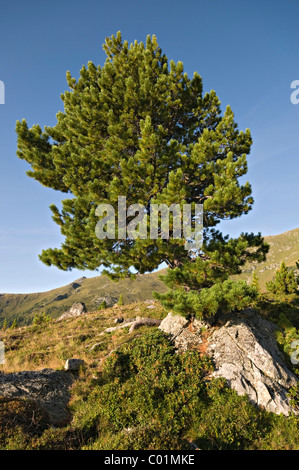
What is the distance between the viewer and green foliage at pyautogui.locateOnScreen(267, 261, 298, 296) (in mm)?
19797

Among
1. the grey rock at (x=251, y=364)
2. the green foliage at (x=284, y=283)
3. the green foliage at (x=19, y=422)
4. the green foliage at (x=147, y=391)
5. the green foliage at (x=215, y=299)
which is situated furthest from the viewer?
the green foliage at (x=284, y=283)

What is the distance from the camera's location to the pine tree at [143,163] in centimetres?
958

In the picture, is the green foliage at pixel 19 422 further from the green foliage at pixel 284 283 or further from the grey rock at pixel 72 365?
the green foliage at pixel 284 283

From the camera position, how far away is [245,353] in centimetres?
896

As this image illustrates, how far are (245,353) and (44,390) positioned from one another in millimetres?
7709

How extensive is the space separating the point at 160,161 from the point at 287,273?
57.3ft

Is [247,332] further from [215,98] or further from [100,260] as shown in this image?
[215,98]

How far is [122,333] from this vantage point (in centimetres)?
1445

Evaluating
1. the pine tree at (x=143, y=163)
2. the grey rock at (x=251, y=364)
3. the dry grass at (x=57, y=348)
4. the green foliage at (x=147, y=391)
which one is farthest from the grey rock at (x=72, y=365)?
the grey rock at (x=251, y=364)

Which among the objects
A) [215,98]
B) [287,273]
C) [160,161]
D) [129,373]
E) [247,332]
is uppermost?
[215,98]

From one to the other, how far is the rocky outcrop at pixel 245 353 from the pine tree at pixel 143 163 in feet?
7.28

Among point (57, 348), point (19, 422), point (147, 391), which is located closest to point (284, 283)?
point (147, 391)

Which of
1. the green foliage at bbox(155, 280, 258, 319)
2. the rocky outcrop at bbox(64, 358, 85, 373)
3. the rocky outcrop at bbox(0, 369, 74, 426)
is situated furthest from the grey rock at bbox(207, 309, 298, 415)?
the rocky outcrop at bbox(64, 358, 85, 373)
